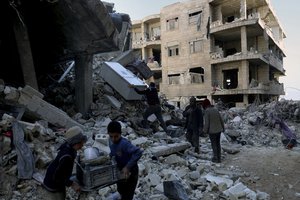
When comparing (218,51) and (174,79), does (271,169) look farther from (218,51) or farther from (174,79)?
(174,79)

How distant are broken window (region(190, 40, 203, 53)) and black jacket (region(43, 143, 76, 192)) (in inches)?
1032

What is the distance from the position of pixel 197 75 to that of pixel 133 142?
21.8 meters

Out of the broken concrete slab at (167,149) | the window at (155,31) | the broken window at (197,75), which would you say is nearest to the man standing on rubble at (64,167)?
the broken concrete slab at (167,149)

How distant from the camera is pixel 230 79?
28906mm

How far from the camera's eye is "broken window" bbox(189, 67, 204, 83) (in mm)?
28500

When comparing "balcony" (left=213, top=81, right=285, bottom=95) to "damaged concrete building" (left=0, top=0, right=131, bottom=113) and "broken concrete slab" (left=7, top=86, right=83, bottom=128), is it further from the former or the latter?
"broken concrete slab" (left=7, top=86, right=83, bottom=128)

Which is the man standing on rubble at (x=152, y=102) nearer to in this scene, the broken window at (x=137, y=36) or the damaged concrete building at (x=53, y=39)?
the damaged concrete building at (x=53, y=39)

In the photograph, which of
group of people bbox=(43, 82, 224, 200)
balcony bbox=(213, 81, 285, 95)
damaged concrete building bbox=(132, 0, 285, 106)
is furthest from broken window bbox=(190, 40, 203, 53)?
group of people bbox=(43, 82, 224, 200)

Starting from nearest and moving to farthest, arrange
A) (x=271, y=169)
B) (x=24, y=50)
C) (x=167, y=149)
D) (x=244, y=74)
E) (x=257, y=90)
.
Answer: (x=271, y=169)
(x=167, y=149)
(x=24, y=50)
(x=257, y=90)
(x=244, y=74)

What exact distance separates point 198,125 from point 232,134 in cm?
288

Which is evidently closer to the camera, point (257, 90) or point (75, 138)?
point (75, 138)

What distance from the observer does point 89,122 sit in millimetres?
9023

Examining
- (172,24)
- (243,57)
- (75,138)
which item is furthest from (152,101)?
(172,24)

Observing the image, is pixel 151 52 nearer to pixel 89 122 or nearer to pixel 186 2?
pixel 186 2
